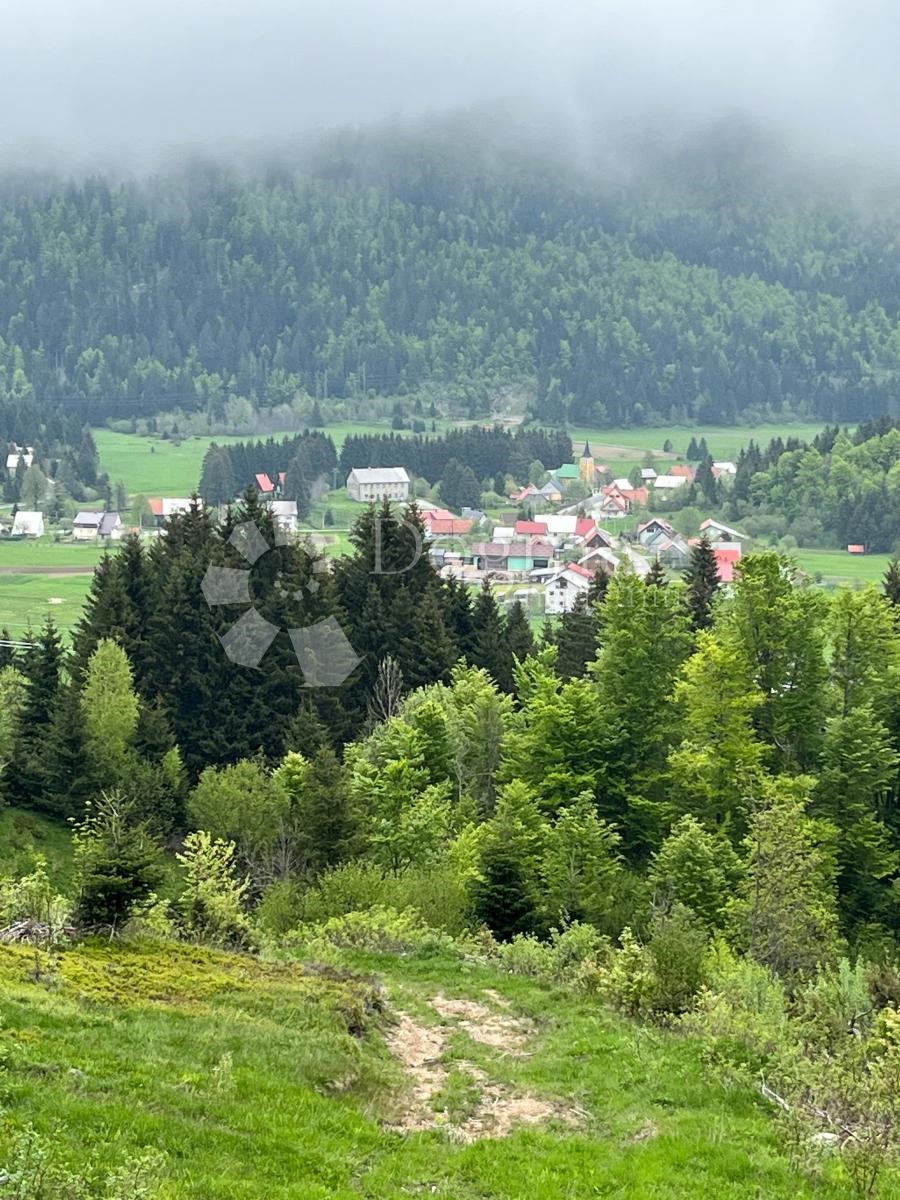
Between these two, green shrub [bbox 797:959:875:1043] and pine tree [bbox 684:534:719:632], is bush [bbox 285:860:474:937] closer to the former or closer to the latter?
green shrub [bbox 797:959:875:1043]

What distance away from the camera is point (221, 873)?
122 ft

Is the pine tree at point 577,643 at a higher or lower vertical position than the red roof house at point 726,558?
lower

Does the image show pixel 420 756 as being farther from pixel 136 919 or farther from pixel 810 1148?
pixel 810 1148

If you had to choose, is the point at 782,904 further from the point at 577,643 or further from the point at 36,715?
the point at 36,715

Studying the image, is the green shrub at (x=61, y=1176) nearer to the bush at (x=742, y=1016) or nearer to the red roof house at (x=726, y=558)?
the bush at (x=742, y=1016)

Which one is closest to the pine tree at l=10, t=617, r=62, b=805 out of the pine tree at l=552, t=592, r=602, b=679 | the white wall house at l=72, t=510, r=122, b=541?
the pine tree at l=552, t=592, r=602, b=679

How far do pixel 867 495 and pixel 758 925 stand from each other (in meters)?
159

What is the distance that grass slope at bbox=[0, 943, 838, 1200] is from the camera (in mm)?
16125

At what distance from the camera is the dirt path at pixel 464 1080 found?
65.7 ft

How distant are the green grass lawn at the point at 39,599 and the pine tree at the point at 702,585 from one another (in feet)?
246

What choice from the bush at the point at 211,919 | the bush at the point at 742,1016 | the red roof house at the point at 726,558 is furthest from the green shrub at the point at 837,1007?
the red roof house at the point at 726,558

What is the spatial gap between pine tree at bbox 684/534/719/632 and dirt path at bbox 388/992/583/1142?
42.6m

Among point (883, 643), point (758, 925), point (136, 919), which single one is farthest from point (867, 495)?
point (136, 919)

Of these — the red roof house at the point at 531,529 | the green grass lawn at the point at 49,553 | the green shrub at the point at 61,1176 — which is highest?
the red roof house at the point at 531,529
